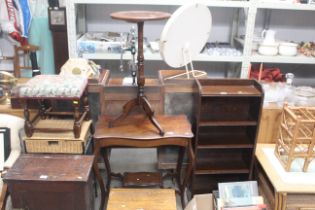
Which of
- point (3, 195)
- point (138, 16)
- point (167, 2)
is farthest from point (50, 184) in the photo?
point (167, 2)

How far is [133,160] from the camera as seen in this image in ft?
8.62

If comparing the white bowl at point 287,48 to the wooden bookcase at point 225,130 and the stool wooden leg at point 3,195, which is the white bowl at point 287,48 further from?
the stool wooden leg at point 3,195

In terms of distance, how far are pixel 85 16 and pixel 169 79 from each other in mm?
1527

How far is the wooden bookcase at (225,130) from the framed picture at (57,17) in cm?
167

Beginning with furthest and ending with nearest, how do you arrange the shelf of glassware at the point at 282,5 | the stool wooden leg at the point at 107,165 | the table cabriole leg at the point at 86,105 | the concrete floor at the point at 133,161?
the shelf of glassware at the point at 282,5 → the concrete floor at the point at 133,161 → the stool wooden leg at the point at 107,165 → the table cabriole leg at the point at 86,105

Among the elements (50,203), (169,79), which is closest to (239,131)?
(169,79)

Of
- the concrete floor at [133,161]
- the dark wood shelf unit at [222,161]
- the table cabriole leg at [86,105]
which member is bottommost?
the concrete floor at [133,161]

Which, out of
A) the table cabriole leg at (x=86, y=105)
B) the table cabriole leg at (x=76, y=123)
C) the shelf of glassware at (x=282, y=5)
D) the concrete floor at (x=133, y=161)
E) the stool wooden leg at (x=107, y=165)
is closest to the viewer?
the table cabriole leg at (x=76, y=123)

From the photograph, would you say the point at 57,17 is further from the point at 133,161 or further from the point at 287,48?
the point at 287,48

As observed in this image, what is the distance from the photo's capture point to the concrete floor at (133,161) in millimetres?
2492

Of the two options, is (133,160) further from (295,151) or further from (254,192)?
(295,151)

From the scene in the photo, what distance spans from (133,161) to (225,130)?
0.85m

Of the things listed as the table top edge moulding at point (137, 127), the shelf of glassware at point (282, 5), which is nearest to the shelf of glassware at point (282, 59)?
the shelf of glassware at point (282, 5)

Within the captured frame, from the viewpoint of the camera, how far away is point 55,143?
1862mm
